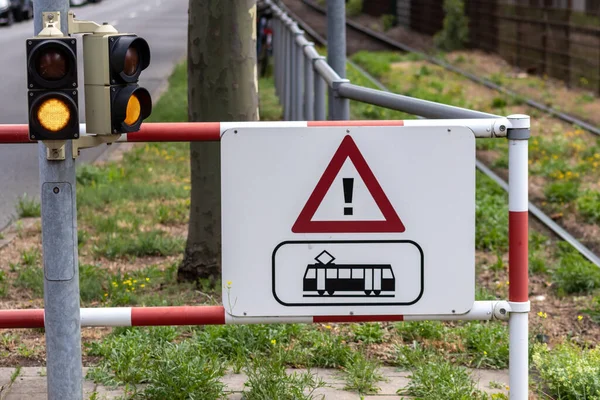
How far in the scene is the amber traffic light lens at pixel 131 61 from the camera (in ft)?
11.8

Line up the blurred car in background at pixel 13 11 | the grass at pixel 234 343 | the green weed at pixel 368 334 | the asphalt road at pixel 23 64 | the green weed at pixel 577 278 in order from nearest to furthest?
the grass at pixel 234 343 → the green weed at pixel 368 334 → the green weed at pixel 577 278 → the asphalt road at pixel 23 64 → the blurred car in background at pixel 13 11

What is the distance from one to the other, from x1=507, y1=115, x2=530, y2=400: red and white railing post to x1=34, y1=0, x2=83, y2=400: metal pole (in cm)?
152

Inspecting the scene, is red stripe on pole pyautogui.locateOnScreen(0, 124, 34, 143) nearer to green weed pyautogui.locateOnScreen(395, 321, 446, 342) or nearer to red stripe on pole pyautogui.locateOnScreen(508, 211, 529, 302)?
red stripe on pole pyautogui.locateOnScreen(508, 211, 529, 302)

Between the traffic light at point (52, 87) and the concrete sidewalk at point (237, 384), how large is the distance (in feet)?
4.49

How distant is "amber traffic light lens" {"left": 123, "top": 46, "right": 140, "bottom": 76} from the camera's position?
3.58 meters

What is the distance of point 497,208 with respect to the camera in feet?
29.9

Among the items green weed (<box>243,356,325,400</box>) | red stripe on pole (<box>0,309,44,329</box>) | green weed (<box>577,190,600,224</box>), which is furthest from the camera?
green weed (<box>577,190,600,224</box>)

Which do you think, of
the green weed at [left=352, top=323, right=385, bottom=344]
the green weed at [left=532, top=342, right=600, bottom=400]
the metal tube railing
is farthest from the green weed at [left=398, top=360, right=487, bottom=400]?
the metal tube railing

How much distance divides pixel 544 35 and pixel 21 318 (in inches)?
722

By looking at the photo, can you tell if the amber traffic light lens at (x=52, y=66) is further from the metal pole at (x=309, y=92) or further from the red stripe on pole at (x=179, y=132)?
the metal pole at (x=309, y=92)

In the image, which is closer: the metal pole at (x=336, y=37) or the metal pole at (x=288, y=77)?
the metal pole at (x=336, y=37)

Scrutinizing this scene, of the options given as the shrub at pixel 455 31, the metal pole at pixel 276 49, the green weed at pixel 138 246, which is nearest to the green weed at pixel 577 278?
the green weed at pixel 138 246

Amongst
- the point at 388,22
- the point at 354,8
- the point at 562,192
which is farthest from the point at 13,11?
the point at 562,192

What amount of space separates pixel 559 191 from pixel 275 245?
258 inches
